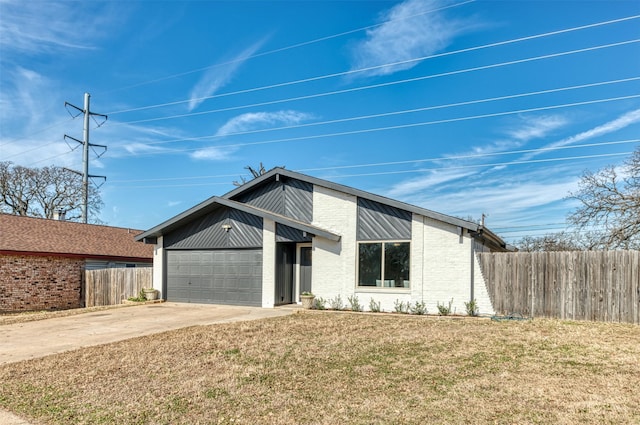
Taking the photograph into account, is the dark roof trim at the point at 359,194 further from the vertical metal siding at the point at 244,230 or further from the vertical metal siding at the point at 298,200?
the vertical metal siding at the point at 244,230

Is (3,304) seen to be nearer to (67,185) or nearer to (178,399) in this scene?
(178,399)

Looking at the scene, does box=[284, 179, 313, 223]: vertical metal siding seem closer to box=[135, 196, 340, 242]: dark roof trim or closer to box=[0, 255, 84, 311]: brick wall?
box=[135, 196, 340, 242]: dark roof trim

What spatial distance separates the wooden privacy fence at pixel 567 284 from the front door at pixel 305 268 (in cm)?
599

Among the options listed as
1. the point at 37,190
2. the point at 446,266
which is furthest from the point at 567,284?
the point at 37,190

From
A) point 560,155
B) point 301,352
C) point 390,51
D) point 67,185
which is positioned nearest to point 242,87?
point 390,51

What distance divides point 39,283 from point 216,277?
883 cm

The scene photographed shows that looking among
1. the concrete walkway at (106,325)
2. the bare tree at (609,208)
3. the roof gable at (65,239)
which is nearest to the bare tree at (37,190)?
the roof gable at (65,239)

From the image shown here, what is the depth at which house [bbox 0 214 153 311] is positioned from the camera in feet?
60.4

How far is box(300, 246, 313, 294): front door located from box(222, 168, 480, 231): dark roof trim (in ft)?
8.20

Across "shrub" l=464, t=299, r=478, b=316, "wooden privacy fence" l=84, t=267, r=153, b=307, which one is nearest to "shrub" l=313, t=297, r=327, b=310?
"shrub" l=464, t=299, r=478, b=316

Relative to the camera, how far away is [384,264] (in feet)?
45.6

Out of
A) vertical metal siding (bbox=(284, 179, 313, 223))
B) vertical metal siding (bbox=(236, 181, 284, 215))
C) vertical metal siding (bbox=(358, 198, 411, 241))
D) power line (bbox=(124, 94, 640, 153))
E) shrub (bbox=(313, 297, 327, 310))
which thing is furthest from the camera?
power line (bbox=(124, 94, 640, 153))

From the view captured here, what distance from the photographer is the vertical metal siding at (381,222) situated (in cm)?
1362

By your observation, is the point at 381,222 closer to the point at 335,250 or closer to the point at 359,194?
the point at 359,194
